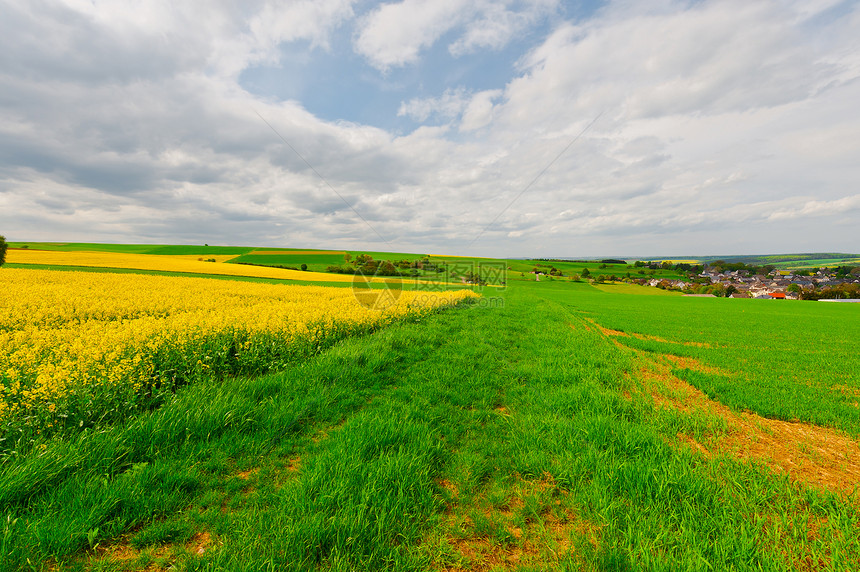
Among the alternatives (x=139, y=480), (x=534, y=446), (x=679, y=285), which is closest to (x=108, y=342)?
(x=139, y=480)

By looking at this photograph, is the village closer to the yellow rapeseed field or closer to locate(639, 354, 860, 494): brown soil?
locate(639, 354, 860, 494): brown soil

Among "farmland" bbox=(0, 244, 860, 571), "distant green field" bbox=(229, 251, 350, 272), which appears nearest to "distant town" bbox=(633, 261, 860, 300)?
"distant green field" bbox=(229, 251, 350, 272)

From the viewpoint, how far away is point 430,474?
10.7 ft

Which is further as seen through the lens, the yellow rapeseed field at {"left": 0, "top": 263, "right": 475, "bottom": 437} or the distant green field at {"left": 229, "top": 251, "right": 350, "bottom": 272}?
the distant green field at {"left": 229, "top": 251, "right": 350, "bottom": 272}

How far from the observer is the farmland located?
231cm

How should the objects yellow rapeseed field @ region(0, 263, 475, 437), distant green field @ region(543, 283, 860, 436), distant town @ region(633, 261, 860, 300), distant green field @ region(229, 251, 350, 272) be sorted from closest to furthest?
1. yellow rapeseed field @ region(0, 263, 475, 437)
2. distant green field @ region(543, 283, 860, 436)
3. distant green field @ region(229, 251, 350, 272)
4. distant town @ region(633, 261, 860, 300)

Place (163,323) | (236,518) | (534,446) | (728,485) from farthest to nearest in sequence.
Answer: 1. (163,323)
2. (534,446)
3. (728,485)
4. (236,518)

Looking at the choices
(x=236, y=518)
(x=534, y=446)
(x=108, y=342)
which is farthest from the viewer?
(x=108, y=342)

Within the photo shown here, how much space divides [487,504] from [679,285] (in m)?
105

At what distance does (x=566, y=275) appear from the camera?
83.1m


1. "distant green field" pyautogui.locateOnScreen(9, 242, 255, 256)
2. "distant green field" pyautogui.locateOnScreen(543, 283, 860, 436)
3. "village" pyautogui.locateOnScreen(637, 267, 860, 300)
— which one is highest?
"distant green field" pyautogui.locateOnScreen(9, 242, 255, 256)

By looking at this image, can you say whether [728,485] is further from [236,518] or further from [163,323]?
[163,323]

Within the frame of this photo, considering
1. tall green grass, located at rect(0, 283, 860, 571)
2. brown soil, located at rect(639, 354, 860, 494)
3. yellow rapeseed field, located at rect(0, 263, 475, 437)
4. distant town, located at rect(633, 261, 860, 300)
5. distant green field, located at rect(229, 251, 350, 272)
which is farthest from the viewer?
distant town, located at rect(633, 261, 860, 300)

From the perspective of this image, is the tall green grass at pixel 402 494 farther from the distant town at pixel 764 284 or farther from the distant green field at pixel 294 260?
the distant town at pixel 764 284
